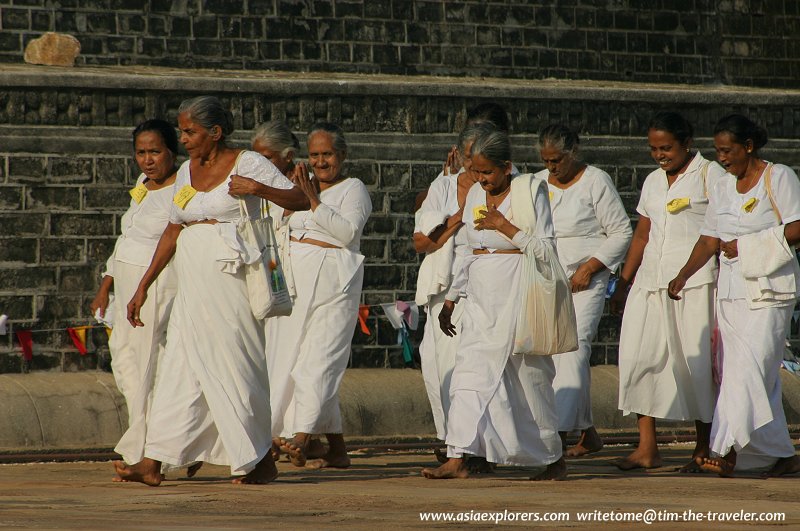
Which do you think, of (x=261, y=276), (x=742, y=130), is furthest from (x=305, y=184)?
(x=742, y=130)

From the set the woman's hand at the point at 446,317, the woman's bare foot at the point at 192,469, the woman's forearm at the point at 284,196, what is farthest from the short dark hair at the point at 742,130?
the woman's bare foot at the point at 192,469

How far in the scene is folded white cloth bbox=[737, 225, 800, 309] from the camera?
30.7ft

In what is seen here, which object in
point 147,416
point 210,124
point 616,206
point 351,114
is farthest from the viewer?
point 351,114

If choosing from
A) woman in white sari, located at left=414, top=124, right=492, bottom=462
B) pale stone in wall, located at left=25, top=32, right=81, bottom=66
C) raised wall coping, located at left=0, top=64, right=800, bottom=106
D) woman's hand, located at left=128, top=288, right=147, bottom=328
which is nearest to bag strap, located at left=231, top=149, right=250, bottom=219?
woman's hand, located at left=128, top=288, right=147, bottom=328

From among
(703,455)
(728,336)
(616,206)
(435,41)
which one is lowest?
(703,455)

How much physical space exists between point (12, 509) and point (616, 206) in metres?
5.22

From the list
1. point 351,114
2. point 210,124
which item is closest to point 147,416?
point 210,124

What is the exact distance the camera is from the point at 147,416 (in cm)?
935

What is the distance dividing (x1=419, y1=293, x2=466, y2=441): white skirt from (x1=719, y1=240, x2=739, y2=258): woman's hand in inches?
65.0

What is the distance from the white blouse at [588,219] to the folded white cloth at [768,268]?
1670 mm

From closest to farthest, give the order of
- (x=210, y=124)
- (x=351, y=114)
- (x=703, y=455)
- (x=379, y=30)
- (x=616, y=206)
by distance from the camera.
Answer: (x=210, y=124)
(x=703, y=455)
(x=616, y=206)
(x=351, y=114)
(x=379, y=30)

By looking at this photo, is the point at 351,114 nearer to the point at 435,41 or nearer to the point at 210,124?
the point at 435,41

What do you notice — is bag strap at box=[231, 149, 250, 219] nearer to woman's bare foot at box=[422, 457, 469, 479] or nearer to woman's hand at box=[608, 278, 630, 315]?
woman's bare foot at box=[422, 457, 469, 479]

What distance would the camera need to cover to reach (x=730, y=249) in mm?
9578
